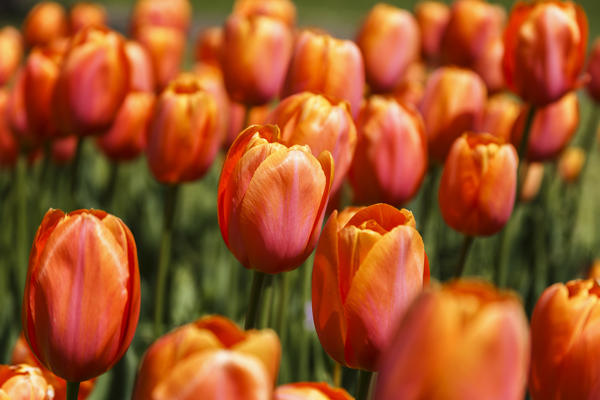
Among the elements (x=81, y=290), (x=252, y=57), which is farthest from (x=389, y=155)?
(x=81, y=290)

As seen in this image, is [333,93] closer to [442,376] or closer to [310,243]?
[310,243]

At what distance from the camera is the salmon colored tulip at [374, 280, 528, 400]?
0.38 metres

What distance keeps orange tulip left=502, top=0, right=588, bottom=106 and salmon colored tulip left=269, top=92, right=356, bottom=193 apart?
47 cm

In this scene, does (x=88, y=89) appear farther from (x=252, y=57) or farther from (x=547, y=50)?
(x=547, y=50)

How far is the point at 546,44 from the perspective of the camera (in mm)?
1312

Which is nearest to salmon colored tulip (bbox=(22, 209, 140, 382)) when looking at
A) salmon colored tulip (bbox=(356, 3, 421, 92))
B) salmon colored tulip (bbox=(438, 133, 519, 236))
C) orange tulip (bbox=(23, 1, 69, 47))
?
salmon colored tulip (bbox=(438, 133, 519, 236))

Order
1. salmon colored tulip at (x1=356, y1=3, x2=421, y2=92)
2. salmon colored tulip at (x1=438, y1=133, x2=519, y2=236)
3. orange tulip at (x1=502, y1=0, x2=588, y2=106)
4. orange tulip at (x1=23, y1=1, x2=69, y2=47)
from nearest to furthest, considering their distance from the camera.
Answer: salmon colored tulip at (x1=438, y1=133, x2=519, y2=236) → orange tulip at (x1=502, y1=0, x2=588, y2=106) → salmon colored tulip at (x1=356, y1=3, x2=421, y2=92) → orange tulip at (x1=23, y1=1, x2=69, y2=47)

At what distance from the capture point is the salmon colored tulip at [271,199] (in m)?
0.75

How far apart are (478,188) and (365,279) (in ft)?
1.59

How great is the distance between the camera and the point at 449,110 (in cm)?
145

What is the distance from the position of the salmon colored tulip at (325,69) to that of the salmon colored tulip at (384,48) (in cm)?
41

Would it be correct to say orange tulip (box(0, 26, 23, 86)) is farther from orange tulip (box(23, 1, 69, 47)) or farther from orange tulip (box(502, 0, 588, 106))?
orange tulip (box(502, 0, 588, 106))

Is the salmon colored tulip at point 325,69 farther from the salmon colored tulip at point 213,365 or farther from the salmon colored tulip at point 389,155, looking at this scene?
the salmon colored tulip at point 213,365

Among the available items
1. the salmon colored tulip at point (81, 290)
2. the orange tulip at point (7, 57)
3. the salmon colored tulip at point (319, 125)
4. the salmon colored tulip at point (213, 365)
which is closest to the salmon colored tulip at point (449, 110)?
the salmon colored tulip at point (319, 125)
